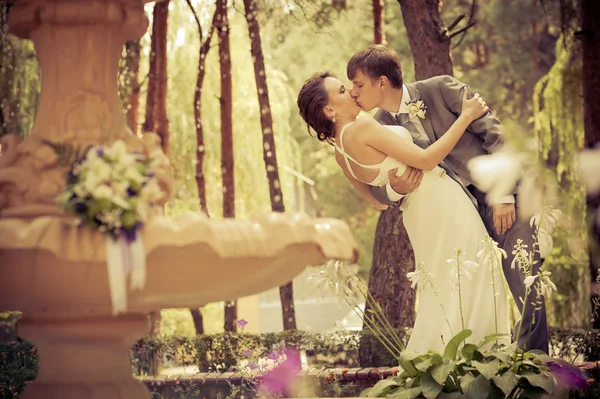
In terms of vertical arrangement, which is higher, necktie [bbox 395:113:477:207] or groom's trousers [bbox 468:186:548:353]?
necktie [bbox 395:113:477:207]

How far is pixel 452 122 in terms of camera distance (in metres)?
4.96

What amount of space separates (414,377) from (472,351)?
0.97ft

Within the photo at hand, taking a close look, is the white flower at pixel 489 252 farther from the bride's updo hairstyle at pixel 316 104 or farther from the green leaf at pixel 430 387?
the bride's updo hairstyle at pixel 316 104

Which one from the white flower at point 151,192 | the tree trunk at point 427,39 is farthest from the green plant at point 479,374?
the tree trunk at point 427,39

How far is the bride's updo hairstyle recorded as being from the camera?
4.65 meters

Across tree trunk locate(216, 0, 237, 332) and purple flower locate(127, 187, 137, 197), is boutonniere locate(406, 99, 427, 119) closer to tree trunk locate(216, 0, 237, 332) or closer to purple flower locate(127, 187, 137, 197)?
purple flower locate(127, 187, 137, 197)

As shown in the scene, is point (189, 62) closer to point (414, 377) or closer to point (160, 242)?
point (414, 377)

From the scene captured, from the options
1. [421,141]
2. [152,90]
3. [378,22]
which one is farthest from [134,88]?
[421,141]

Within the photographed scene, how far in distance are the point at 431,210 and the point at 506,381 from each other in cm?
111

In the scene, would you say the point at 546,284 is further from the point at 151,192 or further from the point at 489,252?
the point at 151,192

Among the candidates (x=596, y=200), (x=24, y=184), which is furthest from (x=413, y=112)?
(x=596, y=200)

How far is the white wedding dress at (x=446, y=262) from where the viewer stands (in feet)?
14.9

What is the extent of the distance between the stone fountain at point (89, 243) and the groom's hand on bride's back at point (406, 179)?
5.50ft

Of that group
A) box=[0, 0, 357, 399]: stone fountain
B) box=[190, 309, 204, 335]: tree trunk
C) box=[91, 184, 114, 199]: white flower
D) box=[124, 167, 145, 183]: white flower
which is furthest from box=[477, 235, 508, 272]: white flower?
box=[190, 309, 204, 335]: tree trunk
